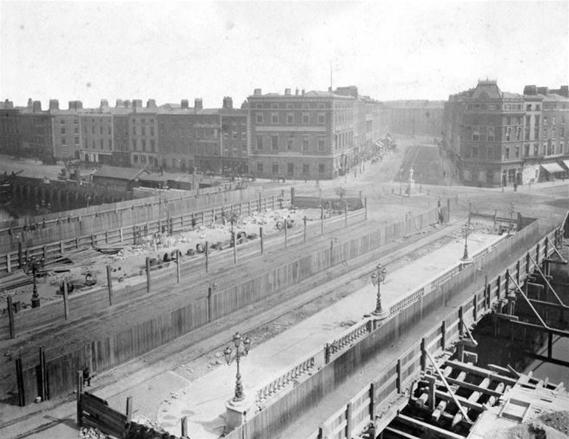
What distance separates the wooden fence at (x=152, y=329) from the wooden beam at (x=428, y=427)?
406 inches

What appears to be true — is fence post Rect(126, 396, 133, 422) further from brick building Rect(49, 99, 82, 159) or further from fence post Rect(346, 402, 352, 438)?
brick building Rect(49, 99, 82, 159)

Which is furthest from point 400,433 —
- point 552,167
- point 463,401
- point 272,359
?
point 552,167

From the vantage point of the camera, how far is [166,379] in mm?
22594

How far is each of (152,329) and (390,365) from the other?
10.1m

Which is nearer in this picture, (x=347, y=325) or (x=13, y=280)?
(x=347, y=325)

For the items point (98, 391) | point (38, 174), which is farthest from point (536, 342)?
point (38, 174)

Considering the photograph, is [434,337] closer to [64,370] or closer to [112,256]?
[64,370]

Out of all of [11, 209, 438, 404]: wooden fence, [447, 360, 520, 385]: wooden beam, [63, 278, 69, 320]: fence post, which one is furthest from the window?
[447, 360, 520, 385]: wooden beam

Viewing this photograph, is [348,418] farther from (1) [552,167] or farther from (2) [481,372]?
(1) [552,167]

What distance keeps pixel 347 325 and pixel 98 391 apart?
37.5ft

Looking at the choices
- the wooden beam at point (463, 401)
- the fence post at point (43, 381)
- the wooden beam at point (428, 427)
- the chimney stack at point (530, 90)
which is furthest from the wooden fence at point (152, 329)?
the chimney stack at point (530, 90)

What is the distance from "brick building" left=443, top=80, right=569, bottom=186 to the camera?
72.0 meters

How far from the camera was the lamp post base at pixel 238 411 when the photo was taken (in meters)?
17.3

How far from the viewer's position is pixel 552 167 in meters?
79.0
